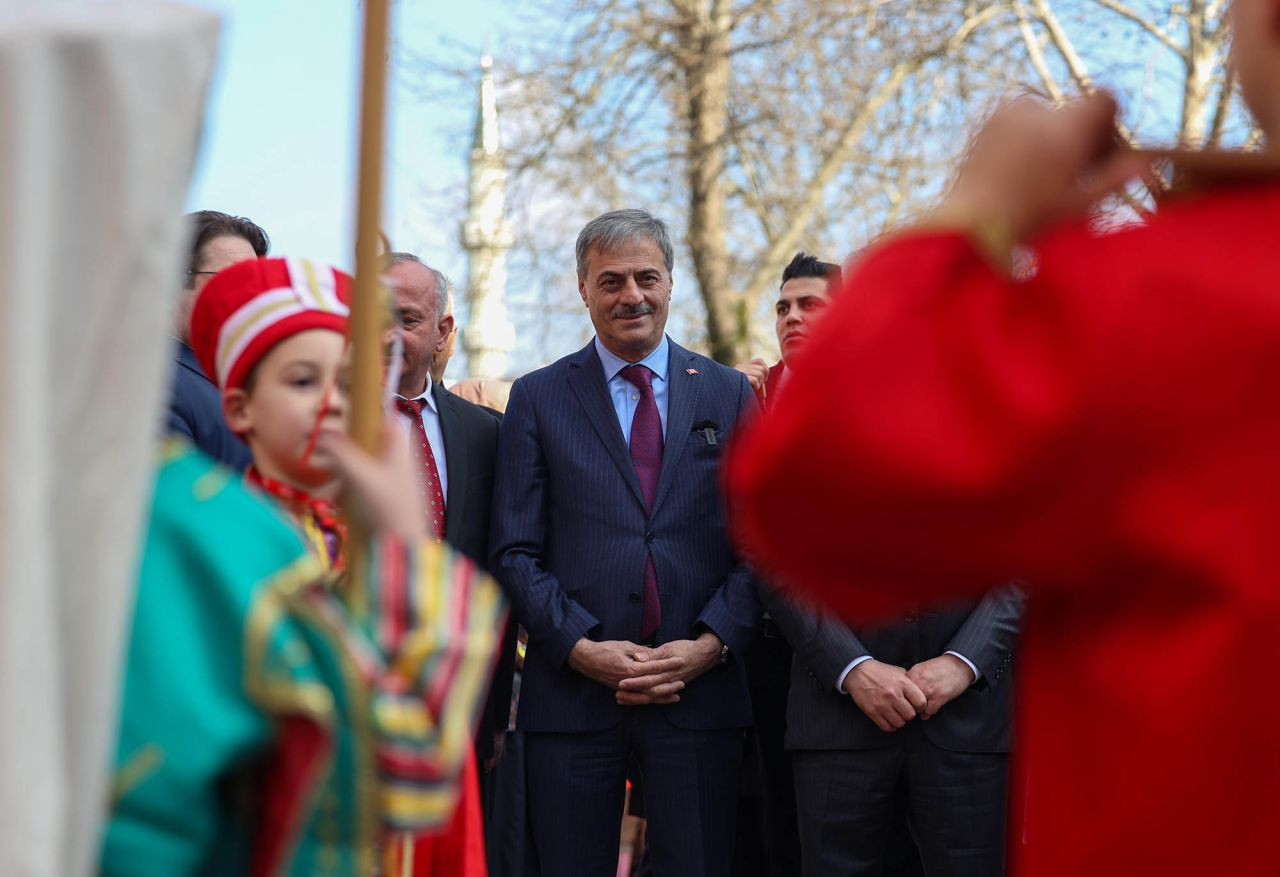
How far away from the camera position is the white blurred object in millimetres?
1465

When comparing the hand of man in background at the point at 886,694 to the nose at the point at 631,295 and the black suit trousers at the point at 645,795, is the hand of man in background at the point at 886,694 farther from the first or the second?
the nose at the point at 631,295

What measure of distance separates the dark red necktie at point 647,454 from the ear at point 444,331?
97cm

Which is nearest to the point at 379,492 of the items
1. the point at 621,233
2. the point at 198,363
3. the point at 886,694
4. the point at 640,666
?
the point at 198,363

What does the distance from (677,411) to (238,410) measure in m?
2.71

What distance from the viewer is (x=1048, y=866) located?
1.72 metres

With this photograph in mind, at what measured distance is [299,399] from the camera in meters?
2.58

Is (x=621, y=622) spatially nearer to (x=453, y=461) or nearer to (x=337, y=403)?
(x=453, y=461)

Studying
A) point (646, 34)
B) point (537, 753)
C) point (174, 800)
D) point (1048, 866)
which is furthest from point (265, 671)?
point (646, 34)

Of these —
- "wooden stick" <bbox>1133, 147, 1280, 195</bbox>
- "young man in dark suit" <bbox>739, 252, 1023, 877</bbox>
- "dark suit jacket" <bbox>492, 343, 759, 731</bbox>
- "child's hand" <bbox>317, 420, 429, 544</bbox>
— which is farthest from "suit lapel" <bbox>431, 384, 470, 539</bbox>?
"wooden stick" <bbox>1133, 147, 1280, 195</bbox>

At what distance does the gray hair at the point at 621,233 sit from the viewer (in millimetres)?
5551

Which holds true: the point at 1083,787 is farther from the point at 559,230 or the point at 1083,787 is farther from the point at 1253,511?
the point at 559,230

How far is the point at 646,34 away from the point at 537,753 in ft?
35.7

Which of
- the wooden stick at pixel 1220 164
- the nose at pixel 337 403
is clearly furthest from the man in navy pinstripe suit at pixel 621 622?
the wooden stick at pixel 1220 164

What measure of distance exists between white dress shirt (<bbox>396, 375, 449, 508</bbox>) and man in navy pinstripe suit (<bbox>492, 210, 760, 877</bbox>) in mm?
184
